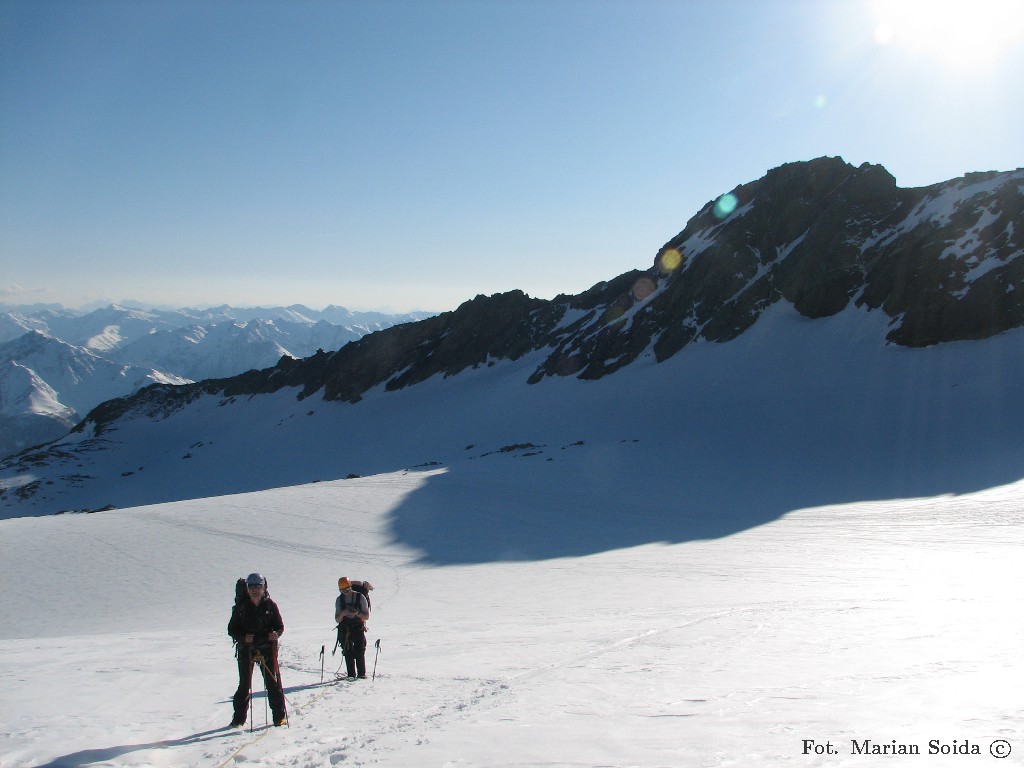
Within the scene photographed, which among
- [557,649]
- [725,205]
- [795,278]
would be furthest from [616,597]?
[725,205]

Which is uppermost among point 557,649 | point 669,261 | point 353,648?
point 669,261

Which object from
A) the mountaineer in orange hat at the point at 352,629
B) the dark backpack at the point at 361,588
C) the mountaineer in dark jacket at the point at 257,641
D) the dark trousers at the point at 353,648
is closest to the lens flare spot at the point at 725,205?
the dark backpack at the point at 361,588

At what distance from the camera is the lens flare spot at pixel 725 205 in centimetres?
7681

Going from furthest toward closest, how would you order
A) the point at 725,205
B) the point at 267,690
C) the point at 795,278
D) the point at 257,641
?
the point at 725,205
the point at 795,278
the point at 257,641
the point at 267,690

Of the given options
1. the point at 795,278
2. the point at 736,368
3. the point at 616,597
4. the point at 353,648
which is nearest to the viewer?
the point at 353,648

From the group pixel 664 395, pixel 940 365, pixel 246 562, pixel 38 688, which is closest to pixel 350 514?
pixel 246 562

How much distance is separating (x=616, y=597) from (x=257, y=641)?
9.88 m

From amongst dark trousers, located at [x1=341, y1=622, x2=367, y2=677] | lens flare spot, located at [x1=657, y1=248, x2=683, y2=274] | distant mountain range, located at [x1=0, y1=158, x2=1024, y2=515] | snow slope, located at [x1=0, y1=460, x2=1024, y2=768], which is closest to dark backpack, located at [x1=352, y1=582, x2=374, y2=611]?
dark trousers, located at [x1=341, y1=622, x2=367, y2=677]

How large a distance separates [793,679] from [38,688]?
9.94 metres

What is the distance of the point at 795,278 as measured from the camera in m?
59.7

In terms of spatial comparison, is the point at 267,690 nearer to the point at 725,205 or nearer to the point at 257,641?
the point at 257,641

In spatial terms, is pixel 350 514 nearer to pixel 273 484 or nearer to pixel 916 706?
pixel 916 706

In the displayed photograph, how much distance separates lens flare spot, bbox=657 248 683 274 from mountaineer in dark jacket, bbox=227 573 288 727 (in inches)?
2876

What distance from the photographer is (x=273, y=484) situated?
68000 millimetres
